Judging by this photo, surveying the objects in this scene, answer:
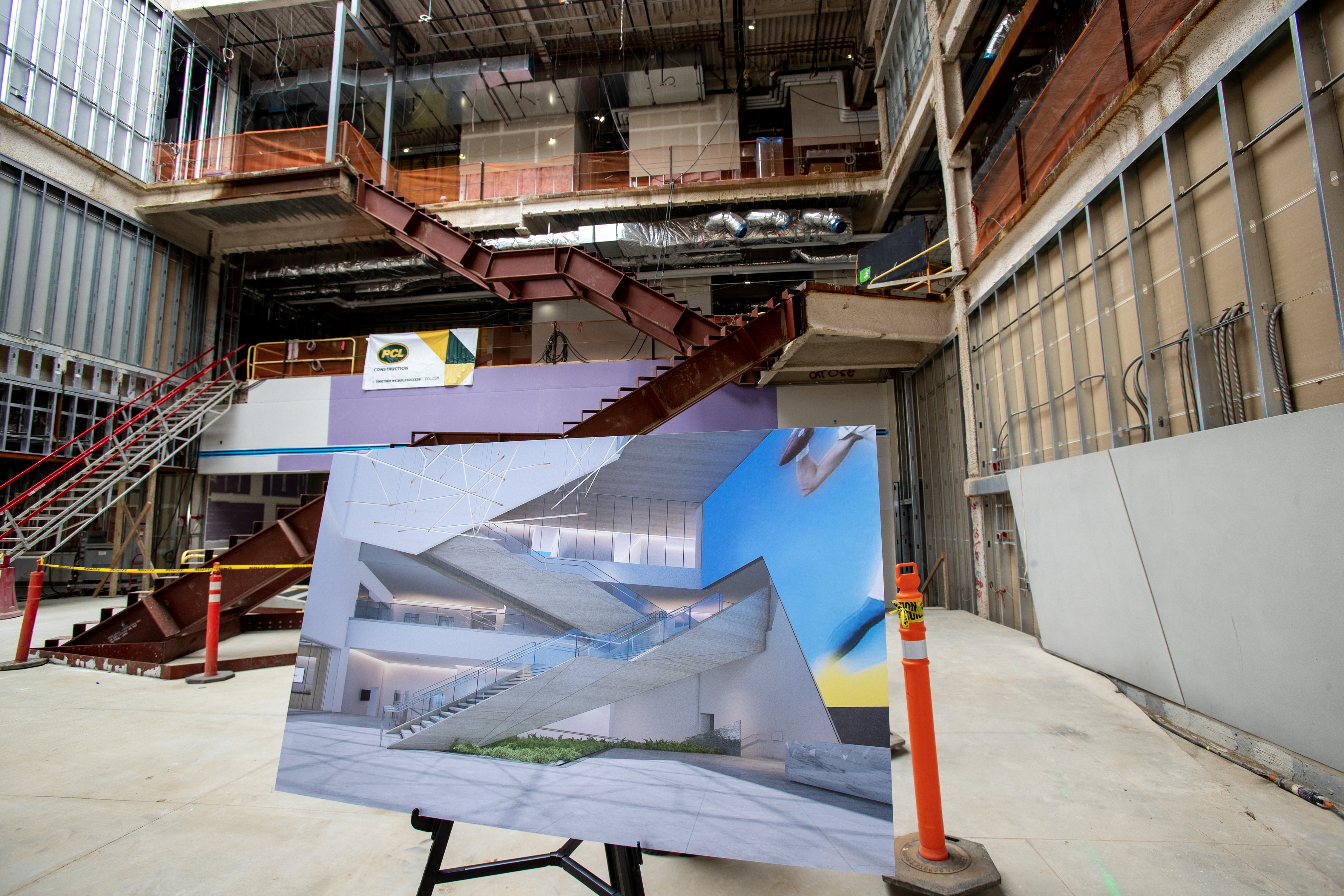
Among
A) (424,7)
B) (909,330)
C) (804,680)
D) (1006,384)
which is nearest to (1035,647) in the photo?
(1006,384)

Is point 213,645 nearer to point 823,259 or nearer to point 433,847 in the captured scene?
point 433,847

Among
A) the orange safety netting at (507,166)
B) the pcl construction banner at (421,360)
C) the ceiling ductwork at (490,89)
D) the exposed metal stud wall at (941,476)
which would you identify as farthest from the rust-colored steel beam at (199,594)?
the ceiling ductwork at (490,89)

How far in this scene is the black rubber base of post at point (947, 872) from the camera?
2615 mm

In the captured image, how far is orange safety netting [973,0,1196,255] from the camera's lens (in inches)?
233

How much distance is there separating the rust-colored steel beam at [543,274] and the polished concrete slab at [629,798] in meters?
10.2

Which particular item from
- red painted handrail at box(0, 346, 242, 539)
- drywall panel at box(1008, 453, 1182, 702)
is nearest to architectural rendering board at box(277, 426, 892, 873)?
drywall panel at box(1008, 453, 1182, 702)

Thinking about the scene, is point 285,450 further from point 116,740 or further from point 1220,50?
point 1220,50

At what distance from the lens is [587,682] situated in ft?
7.59

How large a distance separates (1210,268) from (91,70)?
73.4 ft

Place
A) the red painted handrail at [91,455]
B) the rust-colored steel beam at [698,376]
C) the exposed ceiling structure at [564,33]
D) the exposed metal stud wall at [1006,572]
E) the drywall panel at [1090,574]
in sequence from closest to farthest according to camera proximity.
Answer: the drywall panel at [1090,574] → the exposed metal stud wall at [1006,572] → the rust-colored steel beam at [698,376] → the red painted handrail at [91,455] → the exposed ceiling structure at [564,33]

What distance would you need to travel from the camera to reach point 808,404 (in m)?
15.2

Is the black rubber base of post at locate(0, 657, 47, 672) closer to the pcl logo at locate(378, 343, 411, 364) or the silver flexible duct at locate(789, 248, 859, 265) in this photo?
the pcl logo at locate(378, 343, 411, 364)

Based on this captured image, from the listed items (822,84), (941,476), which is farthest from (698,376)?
(822,84)

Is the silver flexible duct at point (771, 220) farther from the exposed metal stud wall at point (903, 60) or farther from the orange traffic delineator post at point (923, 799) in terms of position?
the orange traffic delineator post at point (923, 799)
